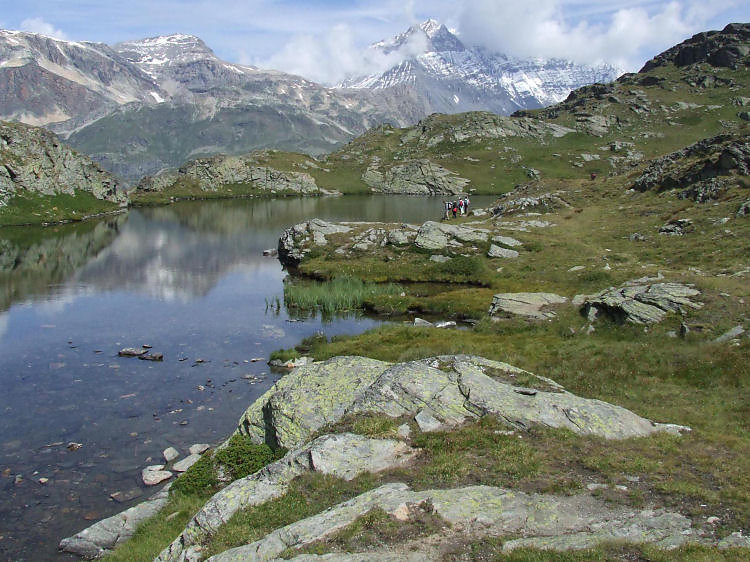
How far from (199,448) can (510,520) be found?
19.3 m

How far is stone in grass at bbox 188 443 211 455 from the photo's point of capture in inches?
1073

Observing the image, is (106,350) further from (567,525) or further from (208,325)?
(567,525)

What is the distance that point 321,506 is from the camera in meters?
15.1

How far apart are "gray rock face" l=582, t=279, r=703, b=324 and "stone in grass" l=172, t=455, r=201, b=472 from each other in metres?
27.2

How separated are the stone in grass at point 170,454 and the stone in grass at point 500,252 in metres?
49.0

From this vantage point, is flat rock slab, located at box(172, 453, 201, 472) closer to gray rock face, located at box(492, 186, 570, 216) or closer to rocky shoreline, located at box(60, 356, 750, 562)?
rocky shoreline, located at box(60, 356, 750, 562)

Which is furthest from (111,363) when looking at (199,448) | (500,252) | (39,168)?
(39,168)

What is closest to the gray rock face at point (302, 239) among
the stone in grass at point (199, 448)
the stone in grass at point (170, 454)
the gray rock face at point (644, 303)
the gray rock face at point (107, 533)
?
the gray rock face at point (644, 303)

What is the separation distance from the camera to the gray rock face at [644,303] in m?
33.0

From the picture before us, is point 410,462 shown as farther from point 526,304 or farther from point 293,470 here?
point 526,304

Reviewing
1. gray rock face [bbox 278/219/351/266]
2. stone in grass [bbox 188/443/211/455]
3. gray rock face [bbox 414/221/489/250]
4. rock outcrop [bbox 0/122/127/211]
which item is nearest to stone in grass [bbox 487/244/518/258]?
gray rock face [bbox 414/221/489/250]

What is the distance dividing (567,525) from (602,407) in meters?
7.95

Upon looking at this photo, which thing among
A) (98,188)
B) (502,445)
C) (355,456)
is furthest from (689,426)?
(98,188)

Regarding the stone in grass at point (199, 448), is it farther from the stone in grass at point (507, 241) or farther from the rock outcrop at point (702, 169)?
the rock outcrop at point (702, 169)
